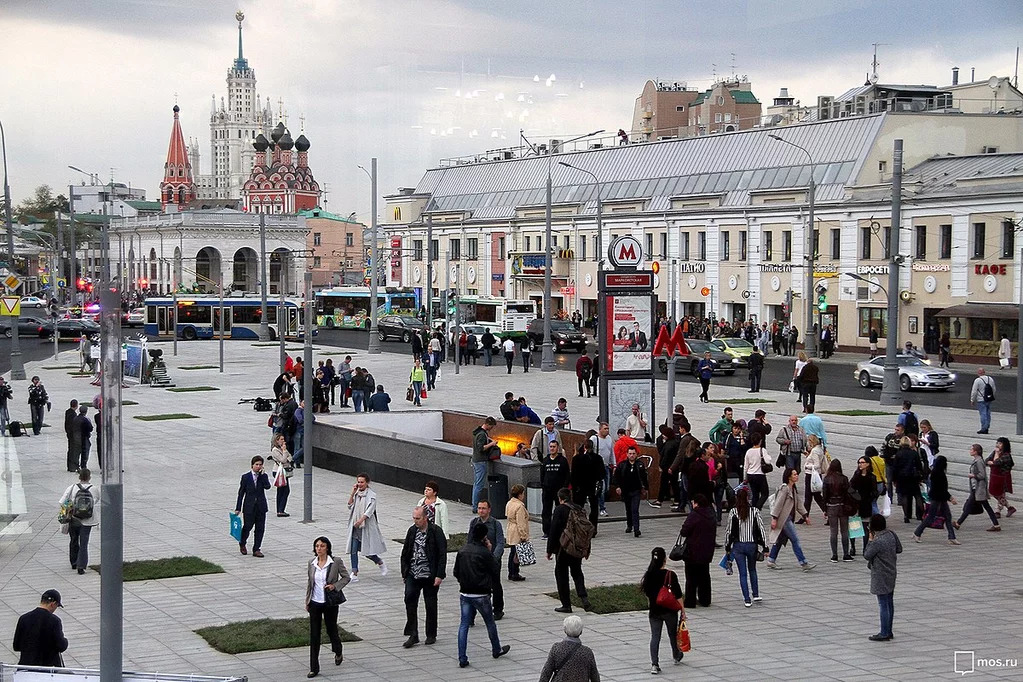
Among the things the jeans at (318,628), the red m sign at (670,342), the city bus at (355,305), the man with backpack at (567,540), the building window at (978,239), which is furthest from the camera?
the city bus at (355,305)

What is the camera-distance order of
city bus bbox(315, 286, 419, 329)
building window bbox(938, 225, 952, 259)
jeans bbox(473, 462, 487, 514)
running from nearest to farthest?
jeans bbox(473, 462, 487, 514), building window bbox(938, 225, 952, 259), city bus bbox(315, 286, 419, 329)

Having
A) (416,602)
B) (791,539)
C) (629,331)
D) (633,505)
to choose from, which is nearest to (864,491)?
(791,539)

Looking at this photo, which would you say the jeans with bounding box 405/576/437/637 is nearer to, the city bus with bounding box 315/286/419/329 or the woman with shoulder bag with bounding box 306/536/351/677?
the woman with shoulder bag with bounding box 306/536/351/677

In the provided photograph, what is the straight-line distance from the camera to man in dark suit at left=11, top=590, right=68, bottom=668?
11219 mm

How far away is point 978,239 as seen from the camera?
5291 cm

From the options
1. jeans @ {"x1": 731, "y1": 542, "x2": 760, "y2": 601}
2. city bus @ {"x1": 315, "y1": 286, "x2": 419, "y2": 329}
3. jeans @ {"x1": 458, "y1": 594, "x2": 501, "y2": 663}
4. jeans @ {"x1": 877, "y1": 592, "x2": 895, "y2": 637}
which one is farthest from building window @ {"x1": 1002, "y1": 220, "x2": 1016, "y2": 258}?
jeans @ {"x1": 458, "y1": 594, "x2": 501, "y2": 663}

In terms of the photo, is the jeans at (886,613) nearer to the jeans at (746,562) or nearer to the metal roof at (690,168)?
the jeans at (746,562)

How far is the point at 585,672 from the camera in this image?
9.80 metres

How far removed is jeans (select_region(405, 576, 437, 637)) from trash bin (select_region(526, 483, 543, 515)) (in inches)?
259

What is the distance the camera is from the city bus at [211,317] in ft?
249

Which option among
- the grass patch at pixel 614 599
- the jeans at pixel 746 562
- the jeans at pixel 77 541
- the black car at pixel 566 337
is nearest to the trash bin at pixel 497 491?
the grass patch at pixel 614 599

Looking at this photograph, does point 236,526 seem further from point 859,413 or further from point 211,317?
point 211,317

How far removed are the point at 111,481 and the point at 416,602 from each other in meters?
4.54

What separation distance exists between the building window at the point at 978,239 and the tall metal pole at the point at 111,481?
48154 mm
